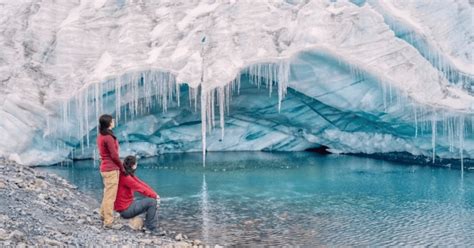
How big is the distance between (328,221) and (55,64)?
13435mm

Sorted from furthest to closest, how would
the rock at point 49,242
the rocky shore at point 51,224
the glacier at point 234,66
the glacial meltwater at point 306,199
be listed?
the glacier at point 234,66, the glacial meltwater at point 306,199, the rocky shore at point 51,224, the rock at point 49,242

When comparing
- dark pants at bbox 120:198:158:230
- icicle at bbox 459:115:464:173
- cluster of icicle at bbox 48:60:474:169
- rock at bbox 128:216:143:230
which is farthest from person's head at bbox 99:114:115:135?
icicle at bbox 459:115:464:173

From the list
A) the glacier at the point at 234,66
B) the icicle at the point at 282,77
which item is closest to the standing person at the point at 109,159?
the glacier at the point at 234,66

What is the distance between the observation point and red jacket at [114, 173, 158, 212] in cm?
1011

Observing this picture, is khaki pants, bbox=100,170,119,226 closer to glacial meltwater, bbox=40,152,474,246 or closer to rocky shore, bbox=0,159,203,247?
rocky shore, bbox=0,159,203,247

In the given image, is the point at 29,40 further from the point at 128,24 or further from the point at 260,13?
the point at 260,13

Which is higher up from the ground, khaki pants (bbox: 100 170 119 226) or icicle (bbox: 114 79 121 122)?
icicle (bbox: 114 79 121 122)

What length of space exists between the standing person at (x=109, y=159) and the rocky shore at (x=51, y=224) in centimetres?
59

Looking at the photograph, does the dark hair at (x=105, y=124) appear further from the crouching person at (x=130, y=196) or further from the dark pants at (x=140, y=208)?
the dark pants at (x=140, y=208)

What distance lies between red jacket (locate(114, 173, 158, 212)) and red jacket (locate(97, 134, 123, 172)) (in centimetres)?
23

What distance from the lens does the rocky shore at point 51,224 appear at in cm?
862

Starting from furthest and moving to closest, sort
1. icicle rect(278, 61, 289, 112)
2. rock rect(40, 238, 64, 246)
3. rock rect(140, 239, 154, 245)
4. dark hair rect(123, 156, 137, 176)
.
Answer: icicle rect(278, 61, 289, 112)
dark hair rect(123, 156, 137, 176)
rock rect(140, 239, 154, 245)
rock rect(40, 238, 64, 246)

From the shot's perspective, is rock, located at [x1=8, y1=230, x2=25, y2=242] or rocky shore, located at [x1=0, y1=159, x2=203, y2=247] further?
rocky shore, located at [x1=0, y1=159, x2=203, y2=247]

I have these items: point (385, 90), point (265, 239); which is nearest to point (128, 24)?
point (385, 90)
